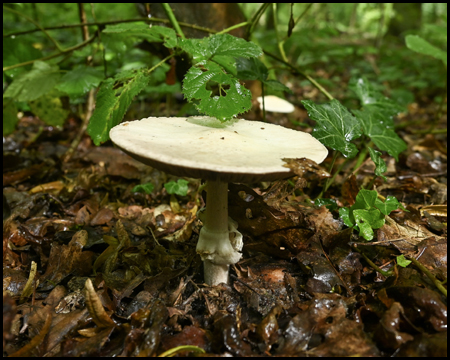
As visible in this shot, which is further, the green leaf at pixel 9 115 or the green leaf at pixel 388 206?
the green leaf at pixel 9 115

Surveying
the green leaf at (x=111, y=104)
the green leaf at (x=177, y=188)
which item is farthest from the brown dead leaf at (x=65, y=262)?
the green leaf at (x=177, y=188)

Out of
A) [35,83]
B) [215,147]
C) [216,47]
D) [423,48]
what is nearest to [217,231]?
[215,147]

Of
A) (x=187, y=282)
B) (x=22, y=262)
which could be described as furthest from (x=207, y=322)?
(x=22, y=262)

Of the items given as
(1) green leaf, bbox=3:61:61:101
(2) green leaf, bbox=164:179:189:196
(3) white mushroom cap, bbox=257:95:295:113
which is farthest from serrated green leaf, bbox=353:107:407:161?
(1) green leaf, bbox=3:61:61:101

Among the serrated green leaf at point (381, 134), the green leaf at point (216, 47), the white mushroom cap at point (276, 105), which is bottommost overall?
the white mushroom cap at point (276, 105)

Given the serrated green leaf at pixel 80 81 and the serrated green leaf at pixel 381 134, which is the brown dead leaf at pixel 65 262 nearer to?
the serrated green leaf at pixel 80 81
